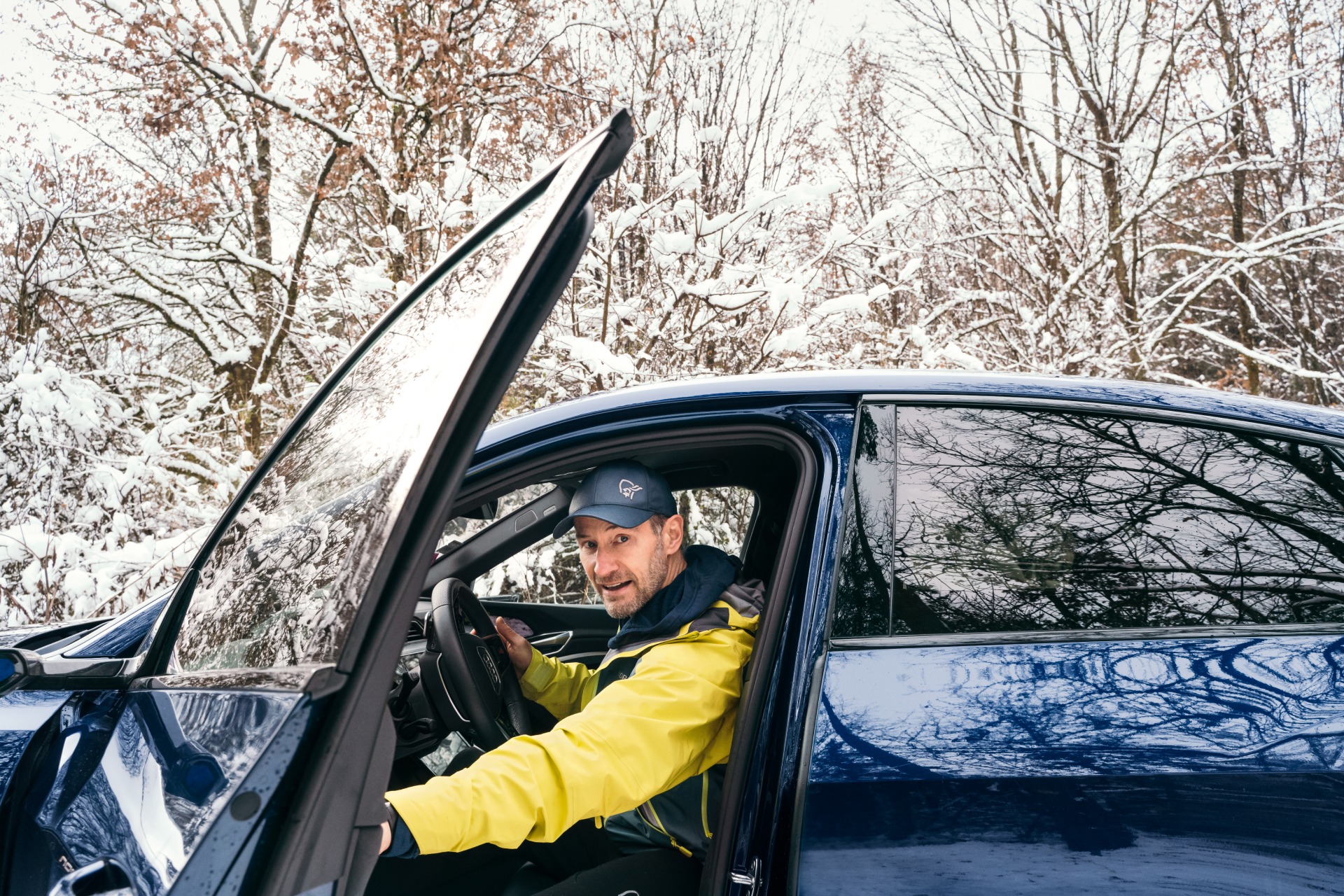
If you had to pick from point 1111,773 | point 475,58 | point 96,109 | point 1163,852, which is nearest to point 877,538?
point 1111,773

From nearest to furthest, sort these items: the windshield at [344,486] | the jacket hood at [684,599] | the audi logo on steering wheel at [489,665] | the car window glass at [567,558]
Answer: the windshield at [344,486] < the jacket hood at [684,599] < the audi logo on steering wheel at [489,665] < the car window glass at [567,558]

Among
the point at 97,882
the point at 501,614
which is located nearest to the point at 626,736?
the point at 97,882

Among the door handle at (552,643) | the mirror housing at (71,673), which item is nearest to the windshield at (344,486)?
the mirror housing at (71,673)

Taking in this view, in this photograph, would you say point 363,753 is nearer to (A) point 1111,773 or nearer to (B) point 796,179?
(A) point 1111,773

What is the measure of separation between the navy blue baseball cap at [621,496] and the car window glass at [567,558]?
2.47 metres

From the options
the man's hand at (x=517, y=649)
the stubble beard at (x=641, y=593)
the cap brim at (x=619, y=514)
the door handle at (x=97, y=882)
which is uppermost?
the cap brim at (x=619, y=514)

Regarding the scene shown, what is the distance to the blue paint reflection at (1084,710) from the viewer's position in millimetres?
1225

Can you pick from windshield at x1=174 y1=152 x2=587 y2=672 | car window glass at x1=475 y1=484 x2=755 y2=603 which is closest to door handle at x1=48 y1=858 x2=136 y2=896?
windshield at x1=174 y1=152 x2=587 y2=672

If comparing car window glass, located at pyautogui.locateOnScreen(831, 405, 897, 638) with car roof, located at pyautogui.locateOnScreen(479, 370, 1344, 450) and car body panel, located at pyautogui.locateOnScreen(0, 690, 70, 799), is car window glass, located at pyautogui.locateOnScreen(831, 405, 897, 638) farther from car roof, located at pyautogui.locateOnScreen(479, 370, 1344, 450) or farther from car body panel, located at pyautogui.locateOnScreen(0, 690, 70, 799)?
car body panel, located at pyautogui.locateOnScreen(0, 690, 70, 799)

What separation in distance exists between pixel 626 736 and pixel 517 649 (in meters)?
0.87

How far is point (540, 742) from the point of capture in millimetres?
1425

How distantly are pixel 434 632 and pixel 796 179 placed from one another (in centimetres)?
543

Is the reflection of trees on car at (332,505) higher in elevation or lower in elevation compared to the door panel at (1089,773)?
higher

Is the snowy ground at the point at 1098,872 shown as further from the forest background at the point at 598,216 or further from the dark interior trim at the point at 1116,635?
the forest background at the point at 598,216
